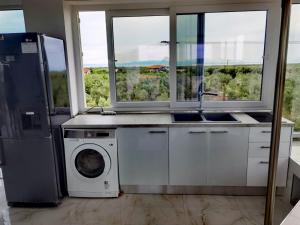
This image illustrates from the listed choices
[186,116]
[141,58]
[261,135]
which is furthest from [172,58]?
[261,135]

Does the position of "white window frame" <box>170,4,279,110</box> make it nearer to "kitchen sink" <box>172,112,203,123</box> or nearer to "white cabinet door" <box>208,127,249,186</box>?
"kitchen sink" <box>172,112,203,123</box>

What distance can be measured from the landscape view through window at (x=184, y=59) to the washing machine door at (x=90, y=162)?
2.70 ft

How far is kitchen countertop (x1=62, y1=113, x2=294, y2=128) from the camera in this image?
259 centimetres

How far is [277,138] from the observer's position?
2.39ft

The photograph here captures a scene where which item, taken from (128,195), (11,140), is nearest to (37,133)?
(11,140)

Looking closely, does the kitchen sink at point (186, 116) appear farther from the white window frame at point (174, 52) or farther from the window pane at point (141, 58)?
the window pane at point (141, 58)

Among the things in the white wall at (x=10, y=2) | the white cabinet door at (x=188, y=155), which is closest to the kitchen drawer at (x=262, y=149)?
the white cabinet door at (x=188, y=155)

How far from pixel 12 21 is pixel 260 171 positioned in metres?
3.57

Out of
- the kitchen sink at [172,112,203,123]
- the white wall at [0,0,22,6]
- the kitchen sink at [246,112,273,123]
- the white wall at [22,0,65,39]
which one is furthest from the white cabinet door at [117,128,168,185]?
the white wall at [0,0,22,6]

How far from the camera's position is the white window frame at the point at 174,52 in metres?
2.89

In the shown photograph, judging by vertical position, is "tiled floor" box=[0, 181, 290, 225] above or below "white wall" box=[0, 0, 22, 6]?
below

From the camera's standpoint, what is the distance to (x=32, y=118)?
2.40m

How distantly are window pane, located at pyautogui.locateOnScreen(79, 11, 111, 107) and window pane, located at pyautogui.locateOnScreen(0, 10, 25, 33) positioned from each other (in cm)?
77

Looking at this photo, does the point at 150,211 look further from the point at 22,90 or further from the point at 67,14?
the point at 67,14
